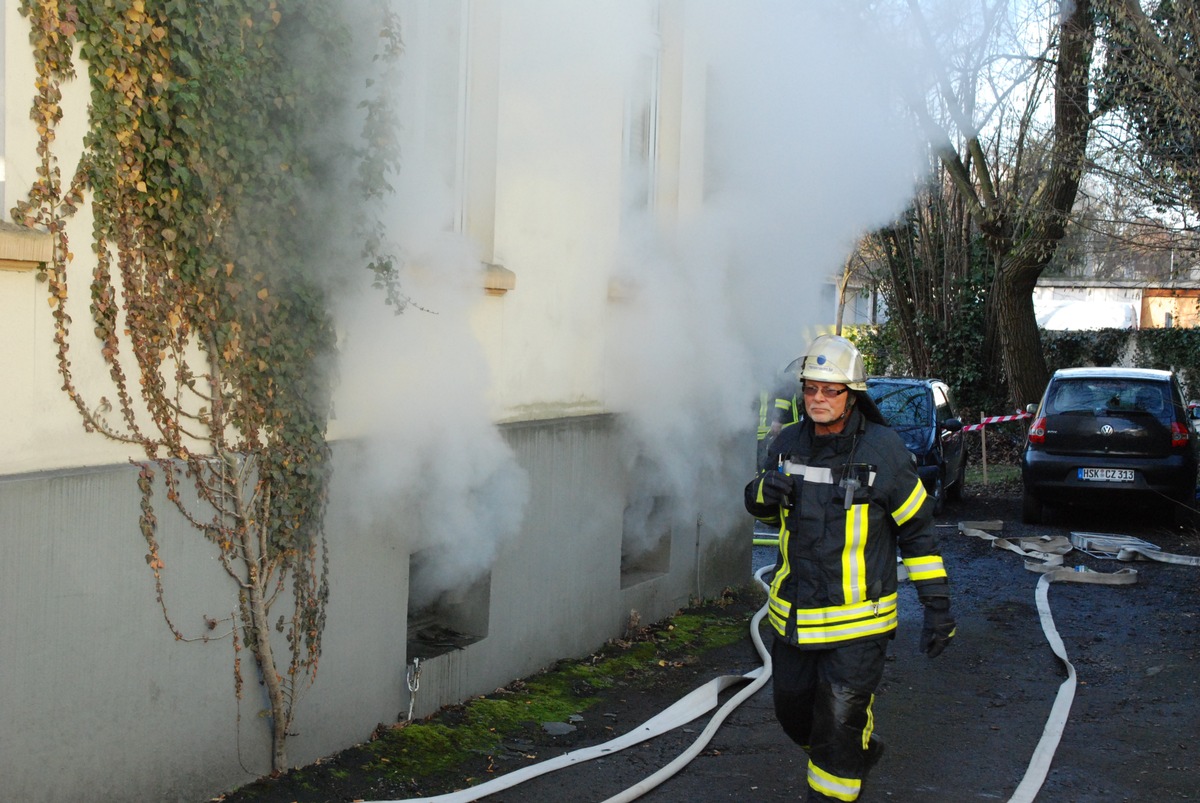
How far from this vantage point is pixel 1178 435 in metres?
12.8

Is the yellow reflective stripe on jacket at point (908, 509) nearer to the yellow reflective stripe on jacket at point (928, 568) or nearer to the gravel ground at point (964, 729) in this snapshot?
the yellow reflective stripe on jacket at point (928, 568)

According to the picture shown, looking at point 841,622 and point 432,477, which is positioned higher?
point 432,477

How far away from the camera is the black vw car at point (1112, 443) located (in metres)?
12.8

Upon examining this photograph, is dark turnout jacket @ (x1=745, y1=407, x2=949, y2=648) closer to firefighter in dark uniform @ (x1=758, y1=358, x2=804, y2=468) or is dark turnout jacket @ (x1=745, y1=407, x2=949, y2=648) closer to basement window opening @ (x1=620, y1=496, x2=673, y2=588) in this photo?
firefighter in dark uniform @ (x1=758, y1=358, x2=804, y2=468)

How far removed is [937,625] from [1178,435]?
31.4 feet

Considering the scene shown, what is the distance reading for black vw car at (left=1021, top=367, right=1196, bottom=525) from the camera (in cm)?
1284

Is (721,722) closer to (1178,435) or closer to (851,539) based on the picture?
(851,539)

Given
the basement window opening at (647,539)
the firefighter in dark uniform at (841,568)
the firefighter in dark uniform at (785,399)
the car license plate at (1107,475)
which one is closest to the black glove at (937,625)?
the firefighter in dark uniform at (841,568)

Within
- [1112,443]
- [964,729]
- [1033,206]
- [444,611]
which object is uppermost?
[1033,206]

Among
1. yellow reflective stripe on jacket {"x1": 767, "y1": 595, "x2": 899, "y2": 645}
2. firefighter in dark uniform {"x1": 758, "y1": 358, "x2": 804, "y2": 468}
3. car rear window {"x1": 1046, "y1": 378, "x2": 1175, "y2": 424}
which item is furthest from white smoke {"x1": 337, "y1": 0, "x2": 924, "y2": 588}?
car rear window {"x1": 1046, "y1": 378, "x2": 1175, "y2": 424}

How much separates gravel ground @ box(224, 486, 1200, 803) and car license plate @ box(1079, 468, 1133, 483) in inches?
129

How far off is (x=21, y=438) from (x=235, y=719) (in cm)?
147

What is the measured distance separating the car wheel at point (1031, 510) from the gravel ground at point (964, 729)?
394 centimetres

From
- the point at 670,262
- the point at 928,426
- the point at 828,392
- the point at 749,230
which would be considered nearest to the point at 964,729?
the point at 828,392
